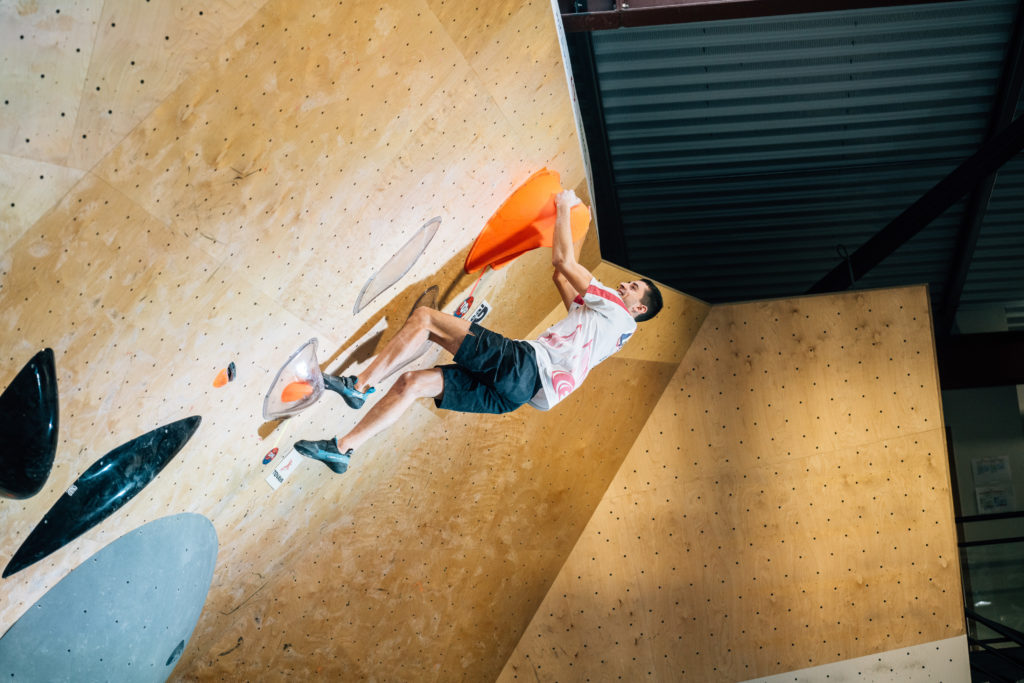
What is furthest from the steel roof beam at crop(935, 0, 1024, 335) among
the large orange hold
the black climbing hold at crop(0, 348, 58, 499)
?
the black climbing hold at crop(0, 348, 58, 499)

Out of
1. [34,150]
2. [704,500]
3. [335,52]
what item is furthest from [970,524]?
[34,150]

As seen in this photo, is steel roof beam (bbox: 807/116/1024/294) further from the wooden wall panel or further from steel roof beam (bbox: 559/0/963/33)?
steel roof beam (bbox: 559/0/963/33)

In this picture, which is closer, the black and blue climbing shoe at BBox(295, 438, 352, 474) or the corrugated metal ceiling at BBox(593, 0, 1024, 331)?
the black and blue climbing shoe at BBox(295, 438, 352, 474)

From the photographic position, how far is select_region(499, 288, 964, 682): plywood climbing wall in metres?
4.49

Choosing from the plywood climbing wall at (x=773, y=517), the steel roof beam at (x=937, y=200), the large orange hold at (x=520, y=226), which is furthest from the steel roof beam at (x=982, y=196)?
the large orange hold at (x=520, y=226)

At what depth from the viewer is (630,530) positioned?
181 inches

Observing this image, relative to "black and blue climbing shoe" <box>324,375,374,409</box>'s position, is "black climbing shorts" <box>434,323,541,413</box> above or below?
above

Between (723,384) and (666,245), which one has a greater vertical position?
(666,245)

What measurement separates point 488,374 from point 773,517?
2470mm

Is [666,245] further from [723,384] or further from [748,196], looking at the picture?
[723,384]

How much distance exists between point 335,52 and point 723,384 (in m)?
3.36

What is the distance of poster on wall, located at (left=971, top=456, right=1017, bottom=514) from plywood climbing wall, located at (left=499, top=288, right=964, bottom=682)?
307 cm

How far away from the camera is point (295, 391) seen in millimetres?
2457

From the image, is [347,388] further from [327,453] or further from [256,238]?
[256,238]
